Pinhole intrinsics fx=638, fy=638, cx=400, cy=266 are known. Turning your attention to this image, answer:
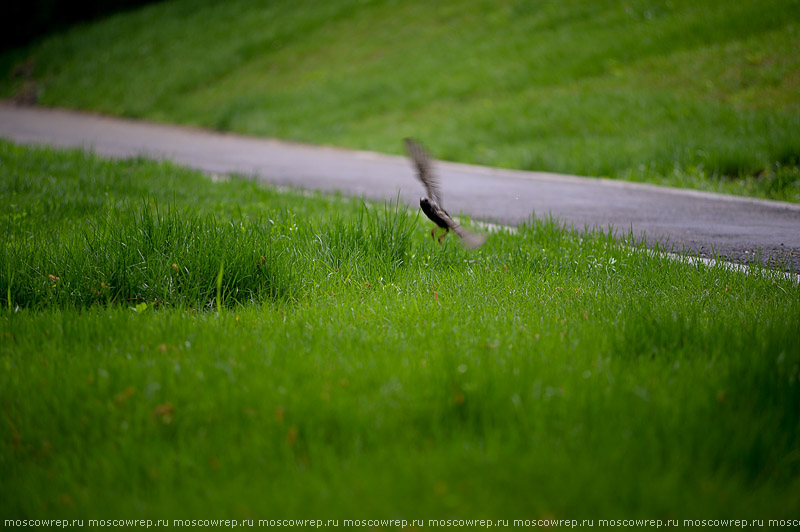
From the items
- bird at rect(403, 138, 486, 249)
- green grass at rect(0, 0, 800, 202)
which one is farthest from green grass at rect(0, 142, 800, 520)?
green grass at rect(0, 0, 800, 202)

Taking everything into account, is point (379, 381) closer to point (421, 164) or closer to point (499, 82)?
point (421, 164)

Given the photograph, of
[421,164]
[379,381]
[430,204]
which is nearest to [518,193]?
[421,164]

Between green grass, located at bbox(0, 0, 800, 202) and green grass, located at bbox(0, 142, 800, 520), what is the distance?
5.43 metres

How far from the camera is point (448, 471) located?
2.23m

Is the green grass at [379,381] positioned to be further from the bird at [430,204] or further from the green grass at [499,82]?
the green grass at [499,82]

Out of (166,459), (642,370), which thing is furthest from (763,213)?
(166,459)

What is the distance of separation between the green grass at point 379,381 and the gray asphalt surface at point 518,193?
45.5 inches

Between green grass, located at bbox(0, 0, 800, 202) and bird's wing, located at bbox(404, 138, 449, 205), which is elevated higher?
green grass, located at bbox(0, 0, 800, 202)

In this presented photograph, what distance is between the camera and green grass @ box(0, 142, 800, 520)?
2164 millimetres

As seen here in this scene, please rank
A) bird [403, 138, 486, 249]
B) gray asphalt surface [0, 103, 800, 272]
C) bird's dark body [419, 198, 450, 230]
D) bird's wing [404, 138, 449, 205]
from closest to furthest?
1. bird's dark body [419, 198, 450, 230]
2. bird [403, 138, 486, 249]
3. bird's wing [404, 138, 449, 205]
4. gray asphalt surface [0, 103, 800, 272]

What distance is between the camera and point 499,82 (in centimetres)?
1480

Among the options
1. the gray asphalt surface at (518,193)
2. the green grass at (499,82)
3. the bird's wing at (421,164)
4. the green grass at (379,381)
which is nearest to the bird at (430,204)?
the bird's wing at (421,164)

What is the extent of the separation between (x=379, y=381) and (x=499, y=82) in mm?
13138

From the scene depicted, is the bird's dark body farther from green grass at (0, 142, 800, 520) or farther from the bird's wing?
green grass at (0, 142, 800, 520)
